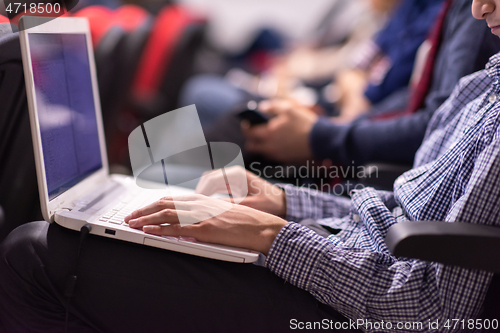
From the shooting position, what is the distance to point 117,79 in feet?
5.10

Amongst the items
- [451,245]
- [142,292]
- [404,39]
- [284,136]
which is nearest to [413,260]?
[451,245]

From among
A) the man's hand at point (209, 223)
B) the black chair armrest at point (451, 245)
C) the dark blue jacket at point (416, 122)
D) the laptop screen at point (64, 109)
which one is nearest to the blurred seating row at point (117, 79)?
the laptop screen at point (64, 109)

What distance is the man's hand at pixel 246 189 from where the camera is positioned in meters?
0.81

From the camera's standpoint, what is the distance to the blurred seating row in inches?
28.7

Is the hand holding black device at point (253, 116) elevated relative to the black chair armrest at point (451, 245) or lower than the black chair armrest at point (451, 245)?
elevated

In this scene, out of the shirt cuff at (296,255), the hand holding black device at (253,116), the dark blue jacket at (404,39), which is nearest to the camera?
the shirt cuff at (296,255)

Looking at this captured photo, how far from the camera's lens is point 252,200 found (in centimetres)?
81

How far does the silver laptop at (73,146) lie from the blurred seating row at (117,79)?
66 mm

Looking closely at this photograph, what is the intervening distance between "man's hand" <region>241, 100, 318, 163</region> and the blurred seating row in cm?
54

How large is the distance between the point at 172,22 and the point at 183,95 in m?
0.42

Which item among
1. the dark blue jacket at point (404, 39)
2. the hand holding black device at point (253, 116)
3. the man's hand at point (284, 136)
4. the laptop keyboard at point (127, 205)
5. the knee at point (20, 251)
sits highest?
the dark blue jacket at point (404, 39)

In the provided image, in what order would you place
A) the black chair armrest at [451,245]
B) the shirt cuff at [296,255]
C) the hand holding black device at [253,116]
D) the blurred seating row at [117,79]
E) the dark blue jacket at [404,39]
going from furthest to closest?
the dark blue jacket at [404,39] < the hand holding black device at [253,116] < the blurred seating row at [117,79] < the shirt cuff at [296,255] < the black chair armrest at [451,245]

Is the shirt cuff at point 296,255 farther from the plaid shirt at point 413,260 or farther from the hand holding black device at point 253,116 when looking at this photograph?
the hand holding black device at point 253,116

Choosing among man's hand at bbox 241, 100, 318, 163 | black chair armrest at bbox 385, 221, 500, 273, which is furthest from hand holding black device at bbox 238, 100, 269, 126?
black chair armrest at bbox 385, 221, 500, 273
